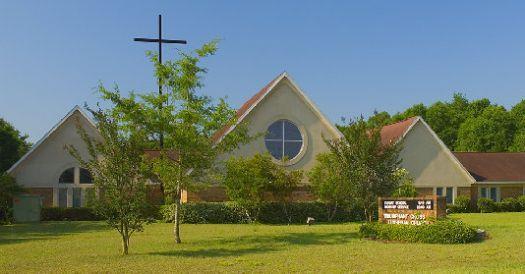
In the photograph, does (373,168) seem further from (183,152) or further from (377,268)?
(377,268)

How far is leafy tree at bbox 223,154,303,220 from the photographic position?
30.4m

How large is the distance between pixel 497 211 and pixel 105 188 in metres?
32.7

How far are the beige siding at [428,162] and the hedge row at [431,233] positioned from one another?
20.5m

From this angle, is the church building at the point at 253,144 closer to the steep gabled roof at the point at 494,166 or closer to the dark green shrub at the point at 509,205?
the steep gabled roof at the point at 494,166

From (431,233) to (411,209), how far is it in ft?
7.22

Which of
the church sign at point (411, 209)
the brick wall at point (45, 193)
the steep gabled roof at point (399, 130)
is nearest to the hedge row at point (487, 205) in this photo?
the steep gabled roof at point (399, 130)

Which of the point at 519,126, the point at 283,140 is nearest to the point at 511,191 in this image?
the point at 283,140

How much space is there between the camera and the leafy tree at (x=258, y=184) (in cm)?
3036

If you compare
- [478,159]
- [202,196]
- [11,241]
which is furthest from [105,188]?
[478,159]

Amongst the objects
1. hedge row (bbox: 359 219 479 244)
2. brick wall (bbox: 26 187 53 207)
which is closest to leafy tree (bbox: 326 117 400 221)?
hedge row (bbox: 359 219 479 244)

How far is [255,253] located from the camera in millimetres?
17719

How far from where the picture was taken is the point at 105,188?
17.7m

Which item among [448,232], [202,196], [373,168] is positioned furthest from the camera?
[202,196]

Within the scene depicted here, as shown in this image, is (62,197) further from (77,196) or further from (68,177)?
(68,177)
